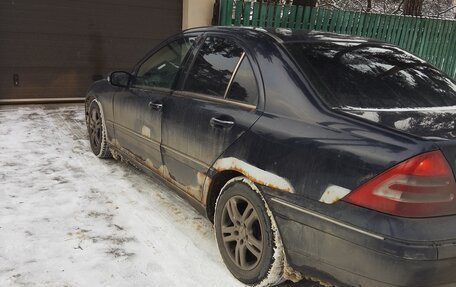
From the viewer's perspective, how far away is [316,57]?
276 cm

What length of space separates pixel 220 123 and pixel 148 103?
1.14m

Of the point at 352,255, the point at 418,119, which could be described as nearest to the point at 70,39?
the point at 418,119

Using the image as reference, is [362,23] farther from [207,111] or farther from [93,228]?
[93,228]

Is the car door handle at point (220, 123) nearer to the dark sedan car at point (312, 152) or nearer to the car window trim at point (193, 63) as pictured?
the dark sedan car at point (312, 152)

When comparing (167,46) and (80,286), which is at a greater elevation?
(167,46)

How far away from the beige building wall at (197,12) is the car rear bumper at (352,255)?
22.7 feet

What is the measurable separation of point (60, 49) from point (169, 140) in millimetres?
5508

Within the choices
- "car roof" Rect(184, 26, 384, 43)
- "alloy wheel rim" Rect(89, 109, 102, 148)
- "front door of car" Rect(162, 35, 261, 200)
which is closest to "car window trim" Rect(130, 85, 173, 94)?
"front door of car" Rect(162, 35, 261, 200)

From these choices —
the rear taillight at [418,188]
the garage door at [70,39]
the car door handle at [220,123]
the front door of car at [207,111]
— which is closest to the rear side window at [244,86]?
the front door of car at [207,111]

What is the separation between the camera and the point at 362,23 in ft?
31.1

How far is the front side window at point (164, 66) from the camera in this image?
145 inches

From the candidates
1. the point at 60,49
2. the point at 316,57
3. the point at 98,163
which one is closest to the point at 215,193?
the point at 316,57

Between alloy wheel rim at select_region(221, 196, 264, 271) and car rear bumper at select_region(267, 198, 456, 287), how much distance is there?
24 cm

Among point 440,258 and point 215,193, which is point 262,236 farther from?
point 440,258
